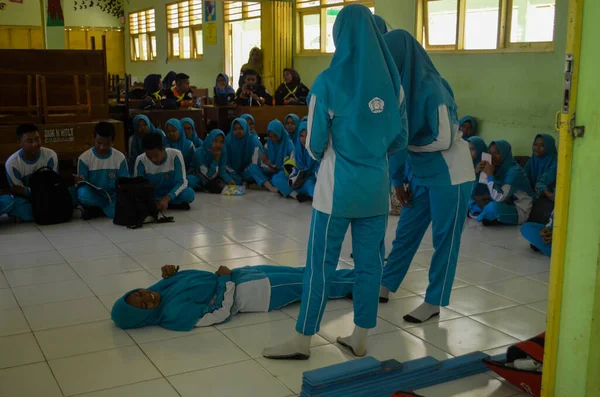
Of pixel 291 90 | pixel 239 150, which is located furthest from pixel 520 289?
pixel 291 90

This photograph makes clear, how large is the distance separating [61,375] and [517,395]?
1.89m

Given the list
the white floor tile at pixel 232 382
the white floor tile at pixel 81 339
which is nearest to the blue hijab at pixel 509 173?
→ the white floor tile at pixel 232 382

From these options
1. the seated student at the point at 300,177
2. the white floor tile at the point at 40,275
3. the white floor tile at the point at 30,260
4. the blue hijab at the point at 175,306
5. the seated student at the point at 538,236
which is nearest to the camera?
the blue hijab at the point at 175,306

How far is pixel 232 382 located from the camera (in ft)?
8.95

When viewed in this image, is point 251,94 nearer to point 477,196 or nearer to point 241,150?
point 241,150

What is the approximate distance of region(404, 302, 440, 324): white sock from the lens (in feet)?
11.2

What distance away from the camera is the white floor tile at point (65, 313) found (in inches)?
134

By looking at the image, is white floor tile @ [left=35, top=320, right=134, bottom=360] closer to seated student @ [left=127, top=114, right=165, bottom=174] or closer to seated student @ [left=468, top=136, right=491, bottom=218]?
seated student @ [left=468, top=136, right=491, bottom=218]

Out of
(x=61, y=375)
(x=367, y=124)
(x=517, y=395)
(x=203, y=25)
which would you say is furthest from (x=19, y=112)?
(x=203, y=25)

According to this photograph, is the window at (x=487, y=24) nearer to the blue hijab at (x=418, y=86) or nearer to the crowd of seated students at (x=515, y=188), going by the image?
the crowd of seated students at (x=515, y=188)

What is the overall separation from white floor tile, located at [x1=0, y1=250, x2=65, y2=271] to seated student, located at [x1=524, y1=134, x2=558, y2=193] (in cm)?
414

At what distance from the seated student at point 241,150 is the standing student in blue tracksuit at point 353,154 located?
4713 mm

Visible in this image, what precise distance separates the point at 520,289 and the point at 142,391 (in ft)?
7.81

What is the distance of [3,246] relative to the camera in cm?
493
